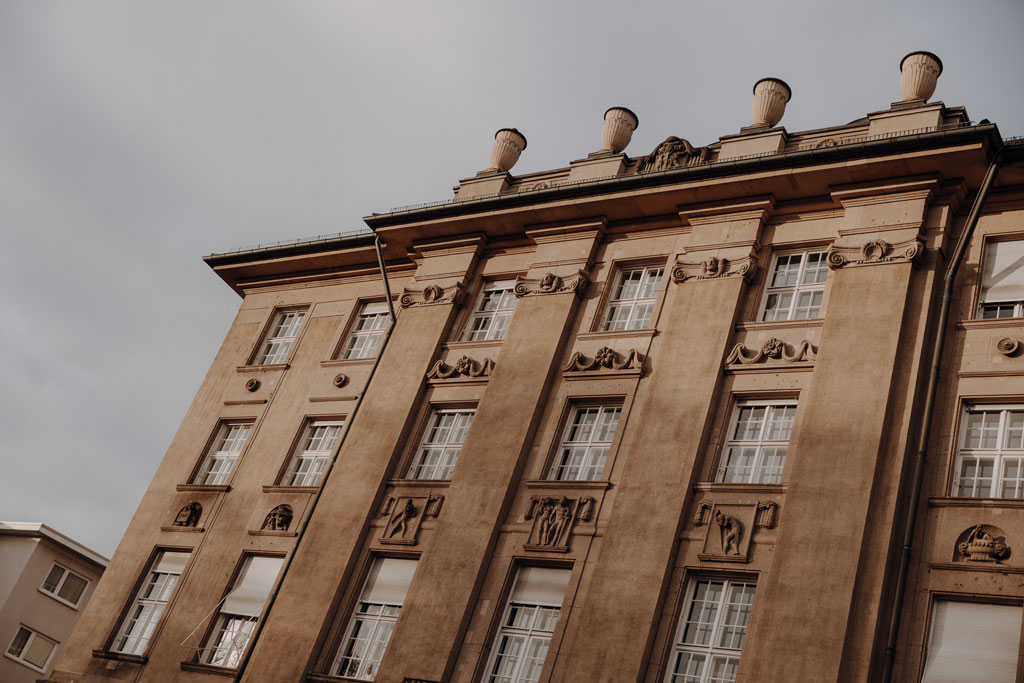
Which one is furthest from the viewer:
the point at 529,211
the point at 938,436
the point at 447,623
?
the point at 529,211

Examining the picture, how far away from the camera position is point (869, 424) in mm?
18641

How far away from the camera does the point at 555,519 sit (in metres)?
21.0

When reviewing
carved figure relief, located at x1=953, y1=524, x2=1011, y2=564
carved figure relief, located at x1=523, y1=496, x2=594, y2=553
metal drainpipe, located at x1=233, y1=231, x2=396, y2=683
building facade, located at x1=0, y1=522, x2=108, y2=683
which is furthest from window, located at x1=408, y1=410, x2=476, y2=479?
building facade, located at x1=0, y1=522, x2=108, y2=683

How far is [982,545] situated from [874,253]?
6.18 metres

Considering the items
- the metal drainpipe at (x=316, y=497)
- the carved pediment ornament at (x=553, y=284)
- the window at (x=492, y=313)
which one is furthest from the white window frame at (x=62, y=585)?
the carved pediment ornament at (x=553, y=284)

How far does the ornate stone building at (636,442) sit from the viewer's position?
58.2 ft

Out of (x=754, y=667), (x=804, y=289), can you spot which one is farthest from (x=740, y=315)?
(x=754, y=667)

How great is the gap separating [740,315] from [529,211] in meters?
6.23

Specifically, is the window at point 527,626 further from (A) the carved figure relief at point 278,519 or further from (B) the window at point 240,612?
(A) the carved figure relief at point 278,519

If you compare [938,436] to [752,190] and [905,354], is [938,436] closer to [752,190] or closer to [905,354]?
[905,354]

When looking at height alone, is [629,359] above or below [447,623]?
above

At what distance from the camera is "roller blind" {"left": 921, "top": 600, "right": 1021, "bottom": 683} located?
16078 millimetres

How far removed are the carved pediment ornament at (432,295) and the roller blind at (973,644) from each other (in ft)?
44.3

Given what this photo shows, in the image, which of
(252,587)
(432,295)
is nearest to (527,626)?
(252,587)
